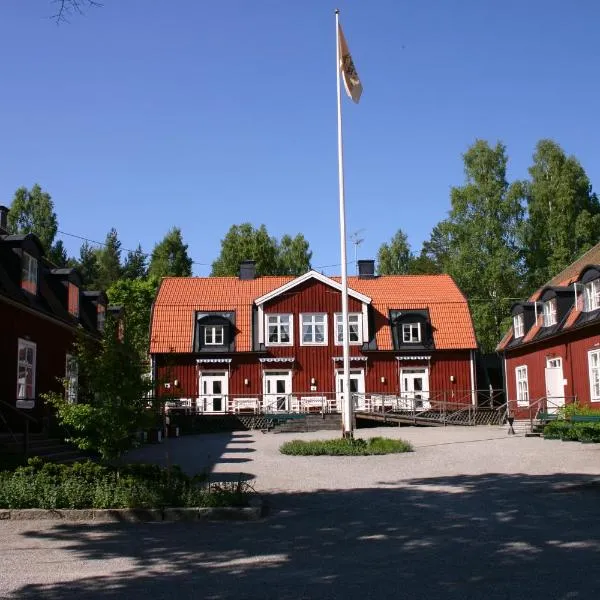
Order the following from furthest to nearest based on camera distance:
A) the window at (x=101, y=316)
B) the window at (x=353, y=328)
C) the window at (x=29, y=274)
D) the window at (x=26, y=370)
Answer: the window at (x=353, y=328), the window at (x=101, y=316), the window at (x=29, y=274), the window at (x=26, y=370)

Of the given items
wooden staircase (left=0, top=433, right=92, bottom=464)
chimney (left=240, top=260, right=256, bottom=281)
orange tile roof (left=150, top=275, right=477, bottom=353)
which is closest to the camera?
wooden staircase (left=0, top=433, right=92, bottom=464)

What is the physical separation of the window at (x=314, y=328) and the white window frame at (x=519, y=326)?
9278mm

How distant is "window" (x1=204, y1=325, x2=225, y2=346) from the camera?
36.6 meters

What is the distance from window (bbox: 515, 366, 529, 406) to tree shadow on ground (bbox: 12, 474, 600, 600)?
70.6 feet

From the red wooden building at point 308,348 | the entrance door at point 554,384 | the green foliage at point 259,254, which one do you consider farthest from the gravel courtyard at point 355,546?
the green foliage at point 259,254

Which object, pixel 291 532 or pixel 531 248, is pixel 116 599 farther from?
pixel 531 248

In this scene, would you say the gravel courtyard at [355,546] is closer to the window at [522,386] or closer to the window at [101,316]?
the window at [101,316]

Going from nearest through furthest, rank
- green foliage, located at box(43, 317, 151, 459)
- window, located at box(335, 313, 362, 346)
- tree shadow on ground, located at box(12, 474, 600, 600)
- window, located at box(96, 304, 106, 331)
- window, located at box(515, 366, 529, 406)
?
tree shadow on ground, located at box(12, 474, 600, 600)
green foliage, located at box(43, 317, 151, 459)
window, located at box(96, 304, 106, 331)
window, located at box(515, 366, 529, 406)
window, located at box(335, 313, 362, 346)

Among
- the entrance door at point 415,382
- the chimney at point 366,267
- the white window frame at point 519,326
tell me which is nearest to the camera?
the white window frame at point 519,326

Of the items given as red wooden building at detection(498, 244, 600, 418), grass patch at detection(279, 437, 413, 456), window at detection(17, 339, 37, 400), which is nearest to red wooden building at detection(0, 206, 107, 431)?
window at detection(17, 339, 37, 400)

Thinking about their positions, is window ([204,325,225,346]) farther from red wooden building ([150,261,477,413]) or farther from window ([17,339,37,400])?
window ([17,339,37,400])

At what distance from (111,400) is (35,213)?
164 feet

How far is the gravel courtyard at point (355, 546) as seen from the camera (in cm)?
644

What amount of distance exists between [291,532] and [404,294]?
30.7m
